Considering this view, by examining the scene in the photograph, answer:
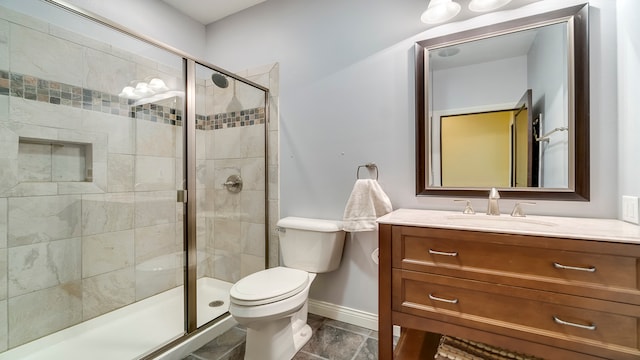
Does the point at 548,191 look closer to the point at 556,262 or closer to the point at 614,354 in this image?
the point at 556,262

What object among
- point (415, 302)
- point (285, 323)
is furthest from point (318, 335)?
point (415, 302)

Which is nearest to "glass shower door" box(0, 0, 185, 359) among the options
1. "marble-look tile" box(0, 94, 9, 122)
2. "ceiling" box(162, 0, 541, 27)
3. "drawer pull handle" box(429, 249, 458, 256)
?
"marble-look tile" box(0, 94, 9, 122)

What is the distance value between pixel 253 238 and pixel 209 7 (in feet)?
6.44

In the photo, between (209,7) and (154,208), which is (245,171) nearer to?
(154,208)

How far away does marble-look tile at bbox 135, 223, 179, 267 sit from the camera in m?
1.92

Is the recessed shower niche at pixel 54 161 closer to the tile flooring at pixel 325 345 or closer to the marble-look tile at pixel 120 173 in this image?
the marble-look tile at pixel 120 173

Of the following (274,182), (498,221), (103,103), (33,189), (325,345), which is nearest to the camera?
(498,221)

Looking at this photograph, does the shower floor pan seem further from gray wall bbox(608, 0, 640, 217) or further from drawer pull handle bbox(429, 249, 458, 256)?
gray wall bbox(608, 0, 640, 217)

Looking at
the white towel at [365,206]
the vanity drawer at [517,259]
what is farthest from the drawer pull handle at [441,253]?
the white towel at [365,206]

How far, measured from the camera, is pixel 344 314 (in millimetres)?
1854

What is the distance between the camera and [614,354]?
2.94 ft

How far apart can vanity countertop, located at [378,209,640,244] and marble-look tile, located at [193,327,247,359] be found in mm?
1207

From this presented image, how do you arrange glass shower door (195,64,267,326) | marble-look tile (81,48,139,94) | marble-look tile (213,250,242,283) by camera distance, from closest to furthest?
marble-look tile (81,48,139,94)
glass shower door (195,64,267,326)
marble-look tile (213,250,242,283)

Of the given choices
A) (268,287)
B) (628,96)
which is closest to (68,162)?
(268,287)
